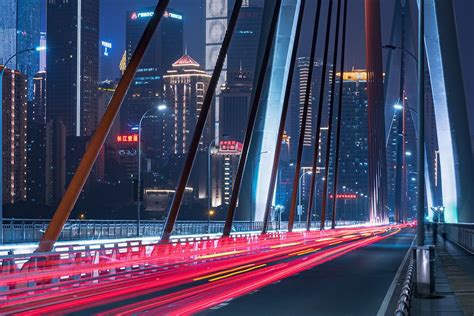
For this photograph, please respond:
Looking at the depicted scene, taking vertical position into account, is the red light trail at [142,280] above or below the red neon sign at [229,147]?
below

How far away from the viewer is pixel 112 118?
27.6 meters

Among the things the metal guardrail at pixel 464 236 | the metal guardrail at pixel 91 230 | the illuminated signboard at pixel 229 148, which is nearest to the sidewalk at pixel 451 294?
the metal guardrail at pixel 464 236

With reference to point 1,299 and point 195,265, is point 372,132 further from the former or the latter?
point 1,299

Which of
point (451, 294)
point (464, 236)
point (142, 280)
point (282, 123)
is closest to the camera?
point (451, 294)

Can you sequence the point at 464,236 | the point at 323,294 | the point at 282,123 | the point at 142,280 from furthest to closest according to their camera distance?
the point at 282,123
the point at 464,236
the point at 142,280
the point at 323,294

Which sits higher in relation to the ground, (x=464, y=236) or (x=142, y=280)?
(x=464, y=236)

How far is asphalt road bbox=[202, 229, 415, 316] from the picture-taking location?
17562 millimetres

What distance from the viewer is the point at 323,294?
Result: 71.4ft

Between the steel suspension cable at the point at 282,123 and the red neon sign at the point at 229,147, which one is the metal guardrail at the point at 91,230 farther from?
the red neon sign at the point at 229,147

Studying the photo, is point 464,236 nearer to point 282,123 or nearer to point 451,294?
point 282,123

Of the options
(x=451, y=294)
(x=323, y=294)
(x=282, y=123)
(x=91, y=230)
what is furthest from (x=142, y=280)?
(x=91, y=230)

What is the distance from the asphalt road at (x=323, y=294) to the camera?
17562 mm

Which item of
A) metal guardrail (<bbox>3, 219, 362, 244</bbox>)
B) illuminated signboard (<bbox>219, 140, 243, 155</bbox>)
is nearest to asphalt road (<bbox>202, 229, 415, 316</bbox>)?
metal guardrail (<bbox>3, 219, 362, 244</bbox>)

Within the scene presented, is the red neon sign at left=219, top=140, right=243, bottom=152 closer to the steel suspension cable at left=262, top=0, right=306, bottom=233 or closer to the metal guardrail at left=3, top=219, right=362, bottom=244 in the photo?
the metal guardrail at left=3, top=219, right=362, bottom=244
